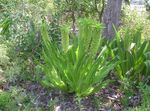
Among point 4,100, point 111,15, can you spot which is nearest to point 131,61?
point 111,15

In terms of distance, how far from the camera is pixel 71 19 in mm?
8680

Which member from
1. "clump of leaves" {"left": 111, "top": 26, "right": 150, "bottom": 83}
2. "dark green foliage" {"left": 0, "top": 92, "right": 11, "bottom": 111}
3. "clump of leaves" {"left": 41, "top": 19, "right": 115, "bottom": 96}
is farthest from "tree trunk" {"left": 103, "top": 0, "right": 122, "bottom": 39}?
"dark green foliage" {"left": 0, "top": 92, "right": 11, "bottom": 111}

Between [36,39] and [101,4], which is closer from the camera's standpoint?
[36,39]

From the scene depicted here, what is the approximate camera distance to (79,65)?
15.5 ft

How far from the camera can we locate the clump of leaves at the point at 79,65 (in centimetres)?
471

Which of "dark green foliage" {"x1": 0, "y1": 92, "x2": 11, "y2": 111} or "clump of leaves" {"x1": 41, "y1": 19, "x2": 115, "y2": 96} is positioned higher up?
"clump of leaves" {"x1": 41, "y1": 19, "x2": 115, "y2": 96}

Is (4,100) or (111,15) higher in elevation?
(111,15)

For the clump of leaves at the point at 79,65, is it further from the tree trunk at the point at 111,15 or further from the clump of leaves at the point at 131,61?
the tree trunk at the point at 111,15

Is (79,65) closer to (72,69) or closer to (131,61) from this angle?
(72,69)

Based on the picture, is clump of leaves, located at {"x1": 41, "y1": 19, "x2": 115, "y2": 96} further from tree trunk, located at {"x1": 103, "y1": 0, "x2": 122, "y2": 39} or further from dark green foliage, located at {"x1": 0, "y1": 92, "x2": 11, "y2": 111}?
tree trunk, located at {"x1": 103, "y1": 0, "x2": 122, "y2": 39}

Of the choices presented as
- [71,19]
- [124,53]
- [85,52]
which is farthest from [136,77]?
[71,19]

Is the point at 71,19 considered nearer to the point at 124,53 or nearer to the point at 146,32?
the point at 146,32

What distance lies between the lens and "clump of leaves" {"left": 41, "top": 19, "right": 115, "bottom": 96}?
4.71m

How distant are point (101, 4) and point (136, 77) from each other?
4040 mm
